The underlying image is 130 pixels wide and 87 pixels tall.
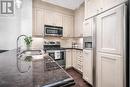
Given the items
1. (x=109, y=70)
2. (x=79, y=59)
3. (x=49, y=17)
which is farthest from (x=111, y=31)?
(x=49, y=17)

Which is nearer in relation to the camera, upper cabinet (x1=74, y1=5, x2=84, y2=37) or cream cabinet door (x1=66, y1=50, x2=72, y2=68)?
upper cabinet (x1=74, y1=5, x2=84, y2=37)

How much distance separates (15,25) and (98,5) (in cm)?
331

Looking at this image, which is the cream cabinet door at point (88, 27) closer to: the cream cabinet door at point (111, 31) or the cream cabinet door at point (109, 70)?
the cream cabinet door at point (111, 31)

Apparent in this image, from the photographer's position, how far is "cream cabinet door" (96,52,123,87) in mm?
1864

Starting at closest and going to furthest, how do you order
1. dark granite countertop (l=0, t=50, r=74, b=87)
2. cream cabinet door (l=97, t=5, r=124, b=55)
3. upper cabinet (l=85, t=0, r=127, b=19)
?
1. dark granite countertop (l=0, t=50, r=74, b=87)
2. cream cabinet door (l=97, t=5, r=124, b=55)
3. upper cabinet (l=85, t=0, r=127, b=19)

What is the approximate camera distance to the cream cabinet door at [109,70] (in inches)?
73.4

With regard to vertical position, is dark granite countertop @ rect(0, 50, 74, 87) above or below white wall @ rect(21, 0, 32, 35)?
below

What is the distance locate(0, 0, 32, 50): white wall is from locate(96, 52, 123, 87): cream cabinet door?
9.38ft

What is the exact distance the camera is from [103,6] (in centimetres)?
240

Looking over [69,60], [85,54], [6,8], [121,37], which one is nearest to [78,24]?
[69,60]

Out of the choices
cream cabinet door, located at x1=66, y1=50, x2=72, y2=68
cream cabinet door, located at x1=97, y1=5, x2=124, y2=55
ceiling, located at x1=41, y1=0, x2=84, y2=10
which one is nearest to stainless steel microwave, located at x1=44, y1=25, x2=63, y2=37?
cream cabinet door, located at x1=66, y1=50, x2=72, y2=68

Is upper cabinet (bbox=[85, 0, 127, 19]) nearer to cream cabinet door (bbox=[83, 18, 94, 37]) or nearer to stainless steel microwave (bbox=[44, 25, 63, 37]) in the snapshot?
cream cabinet door (bbox=[83, 18, 94, 37])

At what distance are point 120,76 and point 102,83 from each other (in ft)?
2.10

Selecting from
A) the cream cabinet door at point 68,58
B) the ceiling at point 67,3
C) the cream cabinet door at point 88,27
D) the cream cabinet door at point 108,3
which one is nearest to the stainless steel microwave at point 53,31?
the cream cabinet door at point 68,58
